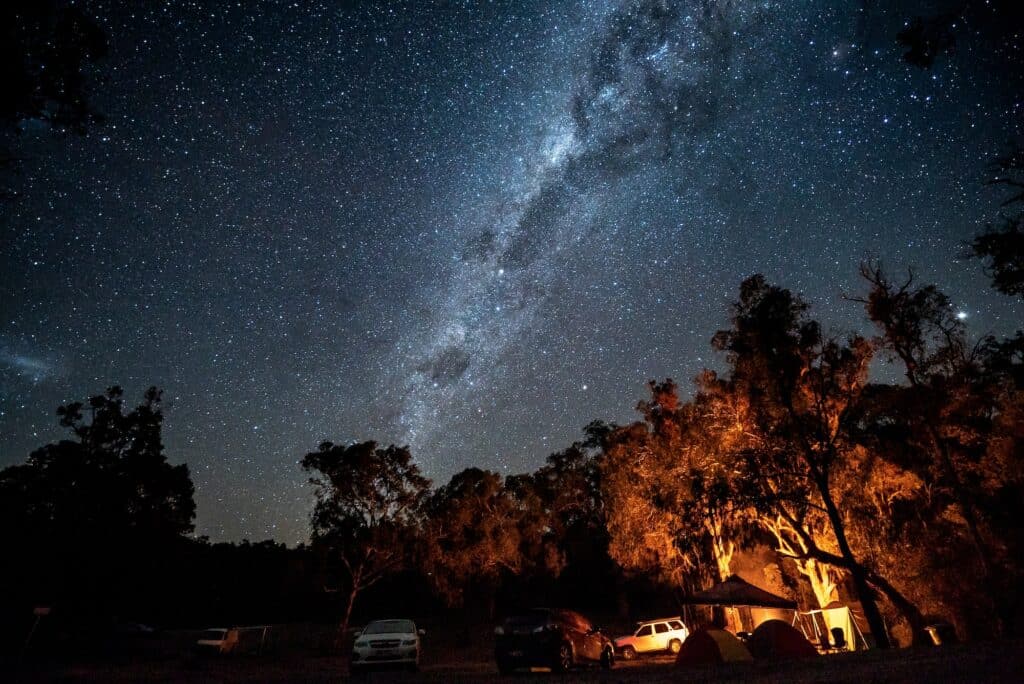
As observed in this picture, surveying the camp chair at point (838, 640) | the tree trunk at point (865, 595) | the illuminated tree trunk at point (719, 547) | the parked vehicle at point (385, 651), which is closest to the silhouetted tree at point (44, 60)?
the parked vehicle at point (385, 651)

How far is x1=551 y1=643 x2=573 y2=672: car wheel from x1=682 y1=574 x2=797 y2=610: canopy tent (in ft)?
28.5

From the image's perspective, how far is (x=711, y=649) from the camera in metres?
15.6

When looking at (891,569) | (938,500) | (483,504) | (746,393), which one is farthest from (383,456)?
(938,500)

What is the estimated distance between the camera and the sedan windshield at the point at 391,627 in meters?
15.9

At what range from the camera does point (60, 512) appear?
34750 millimetres

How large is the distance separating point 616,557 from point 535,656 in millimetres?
20123

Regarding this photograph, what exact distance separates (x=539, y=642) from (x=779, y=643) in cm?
669

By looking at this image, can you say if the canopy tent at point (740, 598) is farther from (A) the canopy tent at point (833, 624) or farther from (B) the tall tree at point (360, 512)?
(B) the tall tree at point (360, 512)

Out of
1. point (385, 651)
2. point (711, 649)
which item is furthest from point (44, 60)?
point (711, 649)

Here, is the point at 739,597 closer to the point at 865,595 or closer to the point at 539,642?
the point at 865,595

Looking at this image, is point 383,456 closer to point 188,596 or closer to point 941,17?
point 188,596

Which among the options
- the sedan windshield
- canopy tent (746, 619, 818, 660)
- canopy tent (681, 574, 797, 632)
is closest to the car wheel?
the sedan windshield

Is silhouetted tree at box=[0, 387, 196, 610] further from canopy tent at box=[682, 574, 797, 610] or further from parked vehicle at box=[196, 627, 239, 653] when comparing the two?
canopy tent at box=[682, 574, 797, 610]

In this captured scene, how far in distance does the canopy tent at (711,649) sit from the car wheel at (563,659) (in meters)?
3.14
